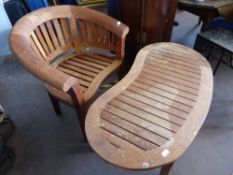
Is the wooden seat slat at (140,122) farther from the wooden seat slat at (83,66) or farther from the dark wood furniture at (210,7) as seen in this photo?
the dark wood furniture at (210,7)

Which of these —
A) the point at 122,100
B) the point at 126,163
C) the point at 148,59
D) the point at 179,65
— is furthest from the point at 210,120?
the point at 126,163

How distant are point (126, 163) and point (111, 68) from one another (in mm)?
656

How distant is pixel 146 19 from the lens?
1.52 m

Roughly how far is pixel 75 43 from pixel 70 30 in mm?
99

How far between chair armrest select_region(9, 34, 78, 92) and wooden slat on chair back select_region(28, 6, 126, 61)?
0.14 meters

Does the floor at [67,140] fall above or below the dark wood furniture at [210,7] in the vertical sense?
below

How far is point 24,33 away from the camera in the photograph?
41.6 inches

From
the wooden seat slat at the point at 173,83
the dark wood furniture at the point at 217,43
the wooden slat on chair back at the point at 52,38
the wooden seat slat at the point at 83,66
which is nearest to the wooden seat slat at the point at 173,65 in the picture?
the wooden seat slat at the point at 173,83

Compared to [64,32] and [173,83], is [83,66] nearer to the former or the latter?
[64,32]

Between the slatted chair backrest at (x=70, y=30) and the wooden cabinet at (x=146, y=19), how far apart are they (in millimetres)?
342

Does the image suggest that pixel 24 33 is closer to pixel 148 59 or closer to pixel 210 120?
pixel 148 59

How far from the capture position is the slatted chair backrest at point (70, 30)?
118 centimetres

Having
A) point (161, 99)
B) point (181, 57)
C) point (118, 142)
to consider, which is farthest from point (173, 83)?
point (118, 142)

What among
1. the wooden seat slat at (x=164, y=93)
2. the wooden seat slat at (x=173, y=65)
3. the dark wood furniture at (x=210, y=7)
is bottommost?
the wooden seat slat at (x=164, y=93)
